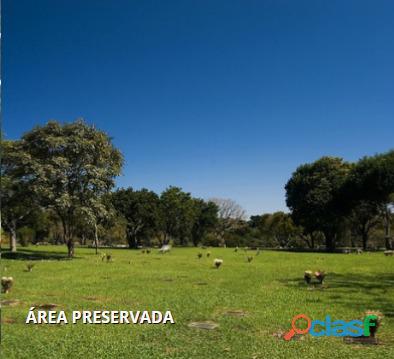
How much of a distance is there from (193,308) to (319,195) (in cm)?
5319

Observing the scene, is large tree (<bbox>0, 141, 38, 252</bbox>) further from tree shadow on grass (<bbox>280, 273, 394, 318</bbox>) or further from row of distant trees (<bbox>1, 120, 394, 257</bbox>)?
tree shadow on grass (<bbox>280, 273, 394, 318</bbox>)

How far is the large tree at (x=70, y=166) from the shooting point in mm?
36969

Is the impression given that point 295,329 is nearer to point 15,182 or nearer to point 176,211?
point 15,182

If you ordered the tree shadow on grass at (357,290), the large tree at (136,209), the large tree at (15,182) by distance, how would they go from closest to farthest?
the tree shadow on grass at (357,290) < the large tree at (15,182) < the large tree at (136,209)

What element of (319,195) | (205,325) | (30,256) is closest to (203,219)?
(319,195)

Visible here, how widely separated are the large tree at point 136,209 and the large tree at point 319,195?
2643 centimetres

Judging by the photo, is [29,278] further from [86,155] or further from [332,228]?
[332,228]

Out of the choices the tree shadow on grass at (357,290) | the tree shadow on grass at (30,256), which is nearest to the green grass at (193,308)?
the tree shadow on grass at (357,290)

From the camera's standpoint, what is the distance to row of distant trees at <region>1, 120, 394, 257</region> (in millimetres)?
38125

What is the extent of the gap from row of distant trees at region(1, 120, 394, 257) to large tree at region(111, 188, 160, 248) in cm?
19

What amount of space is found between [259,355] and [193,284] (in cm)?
1191

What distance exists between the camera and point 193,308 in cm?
1480

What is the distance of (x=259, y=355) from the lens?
964cm

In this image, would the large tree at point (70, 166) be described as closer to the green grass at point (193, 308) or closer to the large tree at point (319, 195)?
the green grass at point (193, 308)
